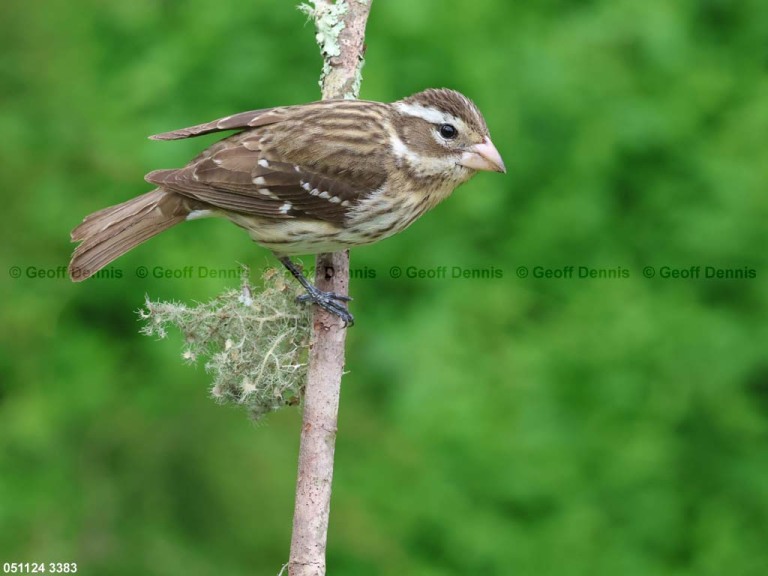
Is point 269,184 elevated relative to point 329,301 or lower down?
elevated

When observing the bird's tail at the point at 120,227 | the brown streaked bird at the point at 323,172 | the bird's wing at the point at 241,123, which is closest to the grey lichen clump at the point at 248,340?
the brown streaked bird at the point at 323,172

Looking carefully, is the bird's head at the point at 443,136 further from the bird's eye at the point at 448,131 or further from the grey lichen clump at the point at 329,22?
the grey lichen clump at the point at 329,22

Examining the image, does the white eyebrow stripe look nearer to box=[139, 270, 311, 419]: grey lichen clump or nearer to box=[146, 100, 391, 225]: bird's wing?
box=[146, 100, 391, 225]: bird's wing

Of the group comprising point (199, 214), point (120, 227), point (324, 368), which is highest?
point (199, 214)

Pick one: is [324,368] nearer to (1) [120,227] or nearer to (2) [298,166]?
(2) [298,166]

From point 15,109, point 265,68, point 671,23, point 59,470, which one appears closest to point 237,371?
point 59,470

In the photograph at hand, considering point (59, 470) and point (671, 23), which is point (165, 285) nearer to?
point (59, 470)

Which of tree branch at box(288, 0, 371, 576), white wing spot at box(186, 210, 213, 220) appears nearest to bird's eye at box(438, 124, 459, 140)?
tree branch at box(288, 0, 371, 576)

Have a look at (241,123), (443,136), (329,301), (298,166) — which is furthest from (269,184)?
(443,136)
